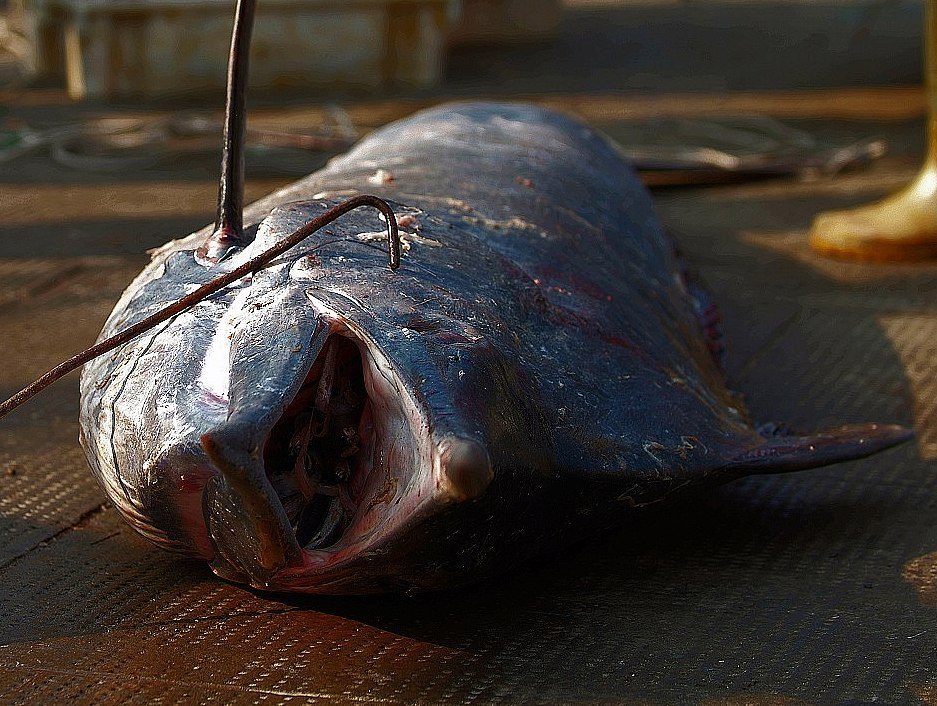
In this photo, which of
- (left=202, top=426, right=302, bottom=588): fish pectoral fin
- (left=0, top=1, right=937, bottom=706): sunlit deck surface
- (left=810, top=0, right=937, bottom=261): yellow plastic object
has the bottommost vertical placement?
(left=0, top=1, right=937, bottom=706): sunlit deck surface

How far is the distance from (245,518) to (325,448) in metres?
0.17

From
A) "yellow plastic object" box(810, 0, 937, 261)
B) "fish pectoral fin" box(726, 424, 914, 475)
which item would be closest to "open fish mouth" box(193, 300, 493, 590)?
"fish pectoral fin" box(726, 424, 914, 475)

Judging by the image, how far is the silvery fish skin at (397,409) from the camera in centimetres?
155

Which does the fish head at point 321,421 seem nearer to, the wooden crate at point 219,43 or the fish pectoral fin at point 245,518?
the fish pectoral fin at point 245,518

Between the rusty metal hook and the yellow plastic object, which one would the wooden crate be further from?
the rusty metal hook

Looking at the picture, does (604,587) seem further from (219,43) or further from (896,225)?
(219,43)

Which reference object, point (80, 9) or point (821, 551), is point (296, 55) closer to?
point (80, 9)

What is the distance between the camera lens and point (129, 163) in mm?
5113

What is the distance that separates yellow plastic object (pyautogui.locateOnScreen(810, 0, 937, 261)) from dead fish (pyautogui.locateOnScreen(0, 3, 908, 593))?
6.86ft

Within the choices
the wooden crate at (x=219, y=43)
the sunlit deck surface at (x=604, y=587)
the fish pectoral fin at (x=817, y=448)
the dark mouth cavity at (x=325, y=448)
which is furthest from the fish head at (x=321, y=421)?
the wooden crate at (x=219, y=43)

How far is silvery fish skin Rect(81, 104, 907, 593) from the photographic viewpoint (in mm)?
1550

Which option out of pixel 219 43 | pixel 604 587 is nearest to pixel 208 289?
pixel 604 587

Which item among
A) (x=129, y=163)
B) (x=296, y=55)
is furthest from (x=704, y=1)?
(x=129, y=163)

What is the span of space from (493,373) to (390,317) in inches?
5.8
